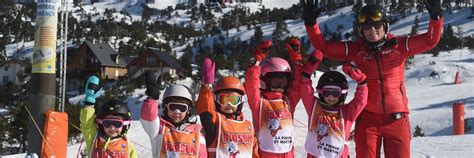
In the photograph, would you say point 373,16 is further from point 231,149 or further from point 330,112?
point 231,149

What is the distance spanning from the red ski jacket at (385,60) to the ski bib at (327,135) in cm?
35

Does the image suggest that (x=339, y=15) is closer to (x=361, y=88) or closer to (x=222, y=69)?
(x=222, y=69)

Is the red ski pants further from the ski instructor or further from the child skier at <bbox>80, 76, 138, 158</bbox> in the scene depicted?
the child skier at <bbox>80, 76, 138, 158</bbox>

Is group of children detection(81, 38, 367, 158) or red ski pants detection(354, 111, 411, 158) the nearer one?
group of children detection(81, 38, 367, 158)

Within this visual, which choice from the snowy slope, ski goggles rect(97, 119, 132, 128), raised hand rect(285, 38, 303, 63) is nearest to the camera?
ski goggles rect(97, 119, 132, 128)

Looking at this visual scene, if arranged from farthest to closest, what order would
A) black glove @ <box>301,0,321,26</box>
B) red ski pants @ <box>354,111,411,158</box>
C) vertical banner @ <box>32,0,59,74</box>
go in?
vertical banner @ <box>32,0,59,74</box> < black glove @ <box>301,0,321,26</box> < red ski pants @ <box>354,111,411,158</box>

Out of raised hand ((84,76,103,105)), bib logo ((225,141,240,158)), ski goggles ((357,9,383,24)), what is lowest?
bib logo ((225,141,240,158))

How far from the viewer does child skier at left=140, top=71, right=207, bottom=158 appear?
4727 millimetres

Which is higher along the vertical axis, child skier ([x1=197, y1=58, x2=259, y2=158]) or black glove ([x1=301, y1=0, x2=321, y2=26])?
black glove ([x1=301, y1=0, x2=321, y2=26])

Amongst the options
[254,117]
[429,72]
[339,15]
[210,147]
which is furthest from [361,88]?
[339,15]

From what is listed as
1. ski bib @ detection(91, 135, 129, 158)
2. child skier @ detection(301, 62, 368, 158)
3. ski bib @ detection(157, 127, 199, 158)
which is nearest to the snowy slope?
child skier @ detection(301, 62, 368, 158)

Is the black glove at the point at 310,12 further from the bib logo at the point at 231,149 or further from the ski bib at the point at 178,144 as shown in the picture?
the ski bib at the point at 178,144

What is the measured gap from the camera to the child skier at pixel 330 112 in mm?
4996

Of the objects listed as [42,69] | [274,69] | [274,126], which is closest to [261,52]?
[274,69]
